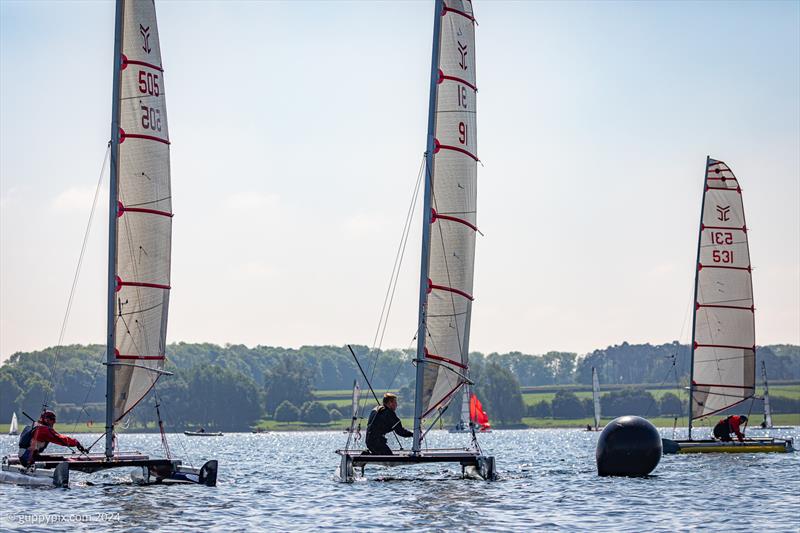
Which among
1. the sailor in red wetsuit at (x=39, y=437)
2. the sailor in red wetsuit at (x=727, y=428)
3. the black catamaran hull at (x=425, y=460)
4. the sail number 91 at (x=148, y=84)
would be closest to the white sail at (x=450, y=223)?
the black catamaran hull at (x=425, y=460)

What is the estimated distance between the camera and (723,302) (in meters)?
54.6

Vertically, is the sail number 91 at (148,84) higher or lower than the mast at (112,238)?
higher

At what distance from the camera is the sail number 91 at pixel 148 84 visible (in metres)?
32.7

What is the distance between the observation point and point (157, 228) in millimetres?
32469

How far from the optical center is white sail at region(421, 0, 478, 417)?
109 feet

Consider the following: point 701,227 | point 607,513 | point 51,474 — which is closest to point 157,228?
point 51,474

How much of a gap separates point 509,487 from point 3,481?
14023 mm

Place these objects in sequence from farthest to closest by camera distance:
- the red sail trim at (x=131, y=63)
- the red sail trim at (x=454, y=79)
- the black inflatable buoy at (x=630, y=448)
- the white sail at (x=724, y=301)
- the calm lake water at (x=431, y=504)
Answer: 1. the white sail at (x=724, y=301)
2. the black inflatable buoy at (x=630, y=448)
3. the red sail trim at (x=454, y=79)
4. the red sail trim at (x=131, y=63)
5. the calm lake water at (x=431, y=504)

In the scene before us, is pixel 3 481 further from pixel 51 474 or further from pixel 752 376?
pixel 752 376

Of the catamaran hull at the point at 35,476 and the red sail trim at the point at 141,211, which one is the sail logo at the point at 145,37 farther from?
the catamaran hull at the point at 35,476

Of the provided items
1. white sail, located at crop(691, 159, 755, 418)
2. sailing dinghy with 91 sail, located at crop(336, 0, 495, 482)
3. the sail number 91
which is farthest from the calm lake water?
white sail, located at crop(691, 159, 755, 418)

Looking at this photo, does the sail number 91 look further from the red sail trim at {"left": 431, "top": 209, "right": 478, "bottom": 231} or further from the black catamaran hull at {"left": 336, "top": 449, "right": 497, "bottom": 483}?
the black catamaran hull at {"left": 336, "top": 449, "right": 497, "bottom": 483}

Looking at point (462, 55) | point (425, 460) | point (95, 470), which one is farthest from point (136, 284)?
point (462, 55)

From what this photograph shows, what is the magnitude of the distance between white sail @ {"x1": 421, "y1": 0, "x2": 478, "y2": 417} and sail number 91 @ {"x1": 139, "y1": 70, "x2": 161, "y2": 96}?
8.25m
